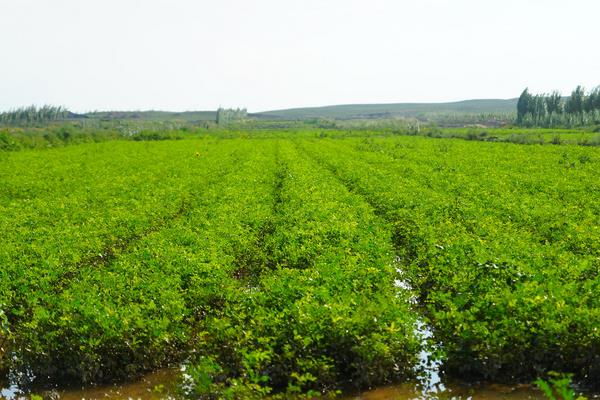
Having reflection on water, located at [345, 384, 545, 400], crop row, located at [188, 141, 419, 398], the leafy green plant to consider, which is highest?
the leafy green plant

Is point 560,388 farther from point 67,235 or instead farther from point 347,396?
point 67,235

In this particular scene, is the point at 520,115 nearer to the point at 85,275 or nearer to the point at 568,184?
the point at 568,184

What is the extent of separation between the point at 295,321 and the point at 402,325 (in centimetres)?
180

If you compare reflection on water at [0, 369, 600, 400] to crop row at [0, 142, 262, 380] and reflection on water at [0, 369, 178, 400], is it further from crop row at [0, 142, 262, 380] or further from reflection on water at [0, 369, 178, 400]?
crop row at [0, 142, 262, 380]

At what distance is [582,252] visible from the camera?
558 inches

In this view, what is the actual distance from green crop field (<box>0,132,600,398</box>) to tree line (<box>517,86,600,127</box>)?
348ft

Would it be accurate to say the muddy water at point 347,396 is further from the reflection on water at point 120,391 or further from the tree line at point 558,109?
the tree line at point 558,109

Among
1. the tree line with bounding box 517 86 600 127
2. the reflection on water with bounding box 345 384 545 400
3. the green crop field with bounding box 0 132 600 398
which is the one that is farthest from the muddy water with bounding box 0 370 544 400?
the tree line with bounding box 517 86 600 127

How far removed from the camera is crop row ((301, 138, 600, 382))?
346 inches

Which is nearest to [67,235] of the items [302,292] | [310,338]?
[302,292]

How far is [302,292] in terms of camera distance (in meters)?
10.4

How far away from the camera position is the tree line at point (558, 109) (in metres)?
120

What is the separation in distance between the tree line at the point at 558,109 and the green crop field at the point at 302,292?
106022 millimetres

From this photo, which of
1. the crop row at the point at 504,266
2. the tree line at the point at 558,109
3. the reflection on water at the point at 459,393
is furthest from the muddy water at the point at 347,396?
the tree line at the point at 558,109
